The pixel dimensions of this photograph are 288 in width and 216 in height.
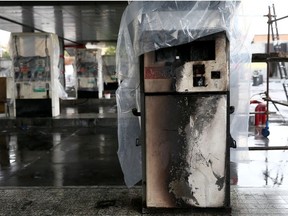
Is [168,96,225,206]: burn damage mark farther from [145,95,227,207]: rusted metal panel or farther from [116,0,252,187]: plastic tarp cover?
[116,0,252,187]: plastic tarp cover

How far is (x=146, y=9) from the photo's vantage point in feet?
12.4

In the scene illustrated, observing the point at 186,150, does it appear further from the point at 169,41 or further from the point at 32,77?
the point at 32,77

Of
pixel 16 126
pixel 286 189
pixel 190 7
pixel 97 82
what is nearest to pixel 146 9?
pixel 190 7

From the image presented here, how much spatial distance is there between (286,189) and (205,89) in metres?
1.84

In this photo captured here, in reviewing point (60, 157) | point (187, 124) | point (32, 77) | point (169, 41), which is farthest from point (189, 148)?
point (32, 77)

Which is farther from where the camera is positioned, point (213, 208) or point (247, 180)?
point (247, 180)

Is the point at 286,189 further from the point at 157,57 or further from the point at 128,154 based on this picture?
the point at 157,57

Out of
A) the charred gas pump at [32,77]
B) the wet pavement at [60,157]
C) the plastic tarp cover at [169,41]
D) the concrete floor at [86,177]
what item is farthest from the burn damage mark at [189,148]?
the charred gas pump at [32,77]

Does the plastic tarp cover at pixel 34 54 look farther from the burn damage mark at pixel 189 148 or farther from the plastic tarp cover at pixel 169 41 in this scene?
the burn damage mark at pixel 189 148

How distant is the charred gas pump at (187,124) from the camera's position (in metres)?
3.76

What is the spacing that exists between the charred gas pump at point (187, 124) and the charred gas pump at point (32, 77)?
25.5 feet

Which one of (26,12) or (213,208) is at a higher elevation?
(26,12)

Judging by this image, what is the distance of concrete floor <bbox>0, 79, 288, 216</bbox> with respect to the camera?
166 inches

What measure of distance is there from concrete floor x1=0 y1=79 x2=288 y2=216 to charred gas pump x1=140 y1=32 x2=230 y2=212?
26 cm
